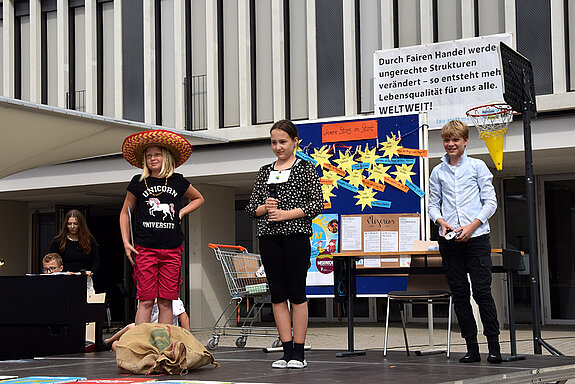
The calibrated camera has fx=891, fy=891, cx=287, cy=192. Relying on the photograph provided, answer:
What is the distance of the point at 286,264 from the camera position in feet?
19.9

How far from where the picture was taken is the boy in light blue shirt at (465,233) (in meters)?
6.30

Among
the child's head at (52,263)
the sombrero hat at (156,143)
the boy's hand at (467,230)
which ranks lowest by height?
the child's head at (52,263)

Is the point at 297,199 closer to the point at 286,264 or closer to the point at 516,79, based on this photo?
the point at 286,264

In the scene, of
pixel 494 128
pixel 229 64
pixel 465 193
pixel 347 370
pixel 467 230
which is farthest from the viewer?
pixel 229 64

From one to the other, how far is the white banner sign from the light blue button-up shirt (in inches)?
252

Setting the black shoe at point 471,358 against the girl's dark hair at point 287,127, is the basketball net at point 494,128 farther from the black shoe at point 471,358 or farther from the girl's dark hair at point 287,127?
the girl's dark hair at point 287,127

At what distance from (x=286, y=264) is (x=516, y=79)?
329cm

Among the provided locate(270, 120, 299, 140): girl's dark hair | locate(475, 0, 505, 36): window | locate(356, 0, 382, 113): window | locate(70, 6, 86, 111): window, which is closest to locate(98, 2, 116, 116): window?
locate(70, 6, 86, 111): window

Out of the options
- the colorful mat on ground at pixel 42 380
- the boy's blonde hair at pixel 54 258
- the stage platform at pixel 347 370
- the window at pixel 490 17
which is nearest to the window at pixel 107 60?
the window at pixel 490 17

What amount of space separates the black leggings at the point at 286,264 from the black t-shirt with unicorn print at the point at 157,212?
0.86m

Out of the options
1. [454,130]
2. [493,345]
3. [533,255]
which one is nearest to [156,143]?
[454,130]

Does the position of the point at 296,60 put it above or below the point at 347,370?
above

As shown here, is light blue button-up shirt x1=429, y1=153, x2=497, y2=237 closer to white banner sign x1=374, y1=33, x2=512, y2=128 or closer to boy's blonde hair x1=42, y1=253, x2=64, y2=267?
boy's blonde hair x1=42, y1=253, x2=64, y2=267

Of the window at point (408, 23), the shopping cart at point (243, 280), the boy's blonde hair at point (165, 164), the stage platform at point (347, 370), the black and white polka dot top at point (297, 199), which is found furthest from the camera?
the window at point (408, 23)
